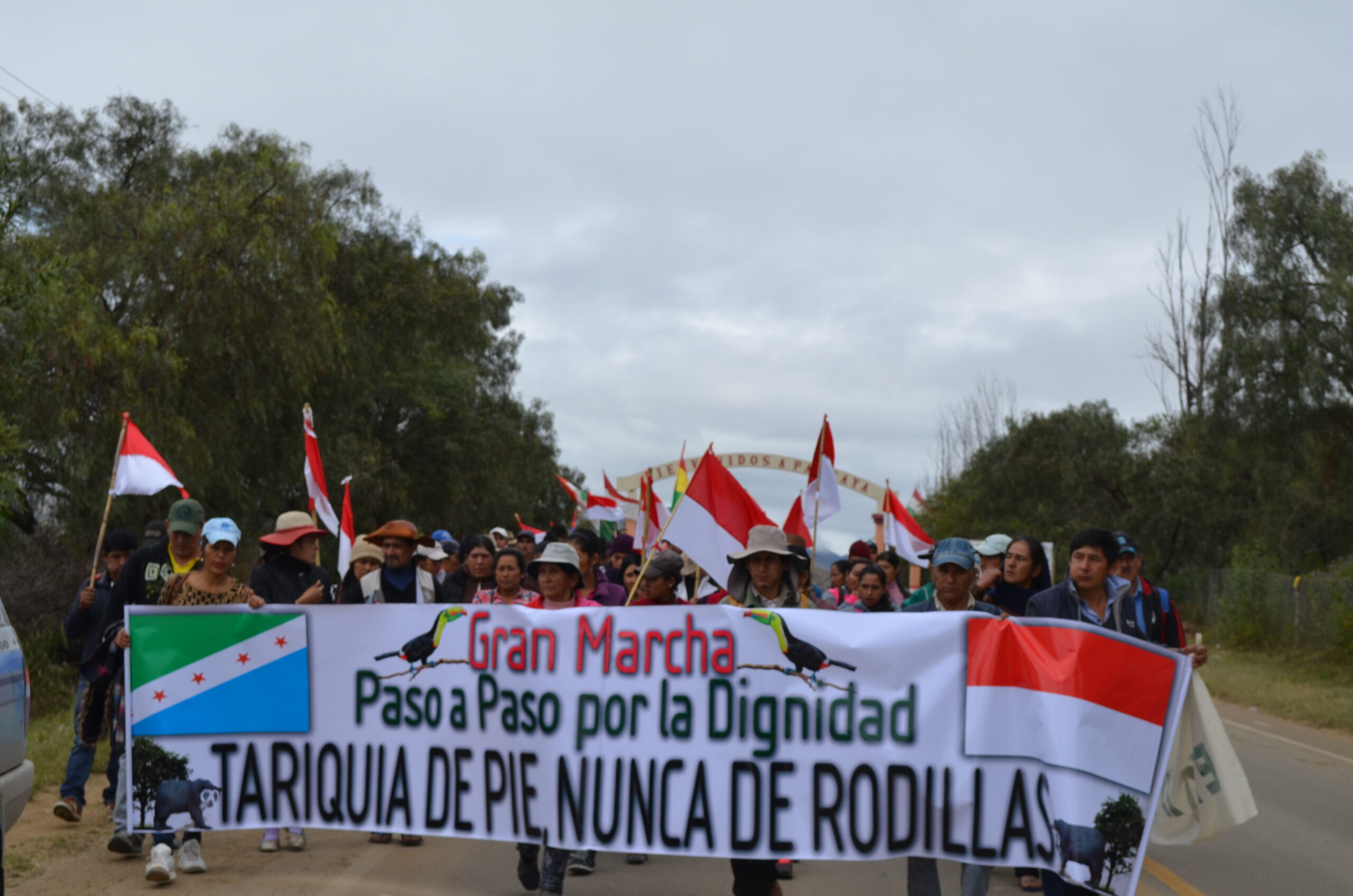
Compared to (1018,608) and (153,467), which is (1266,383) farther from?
(153,467)

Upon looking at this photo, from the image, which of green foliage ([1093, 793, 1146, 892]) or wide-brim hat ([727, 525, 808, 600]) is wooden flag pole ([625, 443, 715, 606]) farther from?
green foliage ([1093, 793, 1146, 892])

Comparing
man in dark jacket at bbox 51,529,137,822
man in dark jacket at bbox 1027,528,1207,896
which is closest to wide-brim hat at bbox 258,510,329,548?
man in dark jacket at bbox 51,529,137,822

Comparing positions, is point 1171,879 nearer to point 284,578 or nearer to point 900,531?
point 284,578

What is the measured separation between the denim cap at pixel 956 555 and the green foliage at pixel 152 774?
3.72 m

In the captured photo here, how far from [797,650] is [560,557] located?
5.15 ft

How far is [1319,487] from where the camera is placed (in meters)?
31.8

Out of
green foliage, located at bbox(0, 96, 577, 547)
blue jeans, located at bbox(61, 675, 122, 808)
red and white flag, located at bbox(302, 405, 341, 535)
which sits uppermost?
green foliage, located at bbox(0, 96, 577, 547)

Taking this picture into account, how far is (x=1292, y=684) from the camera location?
65.8 ft

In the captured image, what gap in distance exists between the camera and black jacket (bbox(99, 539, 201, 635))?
7.48 meters

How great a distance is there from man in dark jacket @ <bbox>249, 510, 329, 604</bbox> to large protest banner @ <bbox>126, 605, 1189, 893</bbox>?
830mm

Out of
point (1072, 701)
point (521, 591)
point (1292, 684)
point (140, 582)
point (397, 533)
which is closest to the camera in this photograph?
point (1072, 701)

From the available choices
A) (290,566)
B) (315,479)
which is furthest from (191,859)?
(315,479)

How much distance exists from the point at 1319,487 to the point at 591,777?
2990cm

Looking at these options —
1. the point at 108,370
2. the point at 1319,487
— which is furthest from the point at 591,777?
the point at 1319,487
